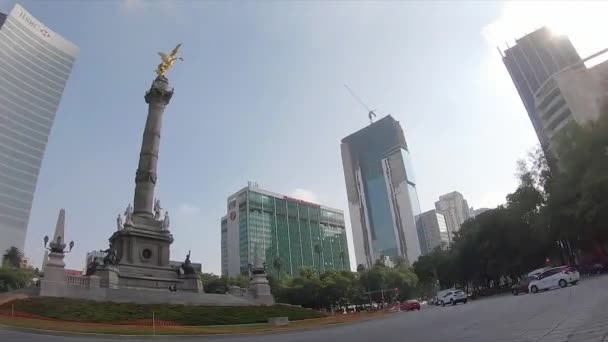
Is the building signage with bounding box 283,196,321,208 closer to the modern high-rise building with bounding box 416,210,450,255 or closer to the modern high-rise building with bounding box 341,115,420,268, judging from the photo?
the modern high-rise building with bounding box 341,115,420,268

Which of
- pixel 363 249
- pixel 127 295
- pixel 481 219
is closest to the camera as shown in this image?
pixel 127 295

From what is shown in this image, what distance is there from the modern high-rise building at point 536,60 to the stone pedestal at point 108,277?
100725 millimetres

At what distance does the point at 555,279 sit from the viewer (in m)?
26.5

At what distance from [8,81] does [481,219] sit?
423ft

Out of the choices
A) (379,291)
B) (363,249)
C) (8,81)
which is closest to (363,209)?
(363,249)

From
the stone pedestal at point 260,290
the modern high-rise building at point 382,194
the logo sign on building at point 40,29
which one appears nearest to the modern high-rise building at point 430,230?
the modern high-rise building at point 382,194

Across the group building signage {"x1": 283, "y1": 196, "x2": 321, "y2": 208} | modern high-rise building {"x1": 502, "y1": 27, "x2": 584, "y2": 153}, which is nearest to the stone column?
modern high-rise building {"x1": 502, "y1": 27, "x2": 584, "y2": 153}

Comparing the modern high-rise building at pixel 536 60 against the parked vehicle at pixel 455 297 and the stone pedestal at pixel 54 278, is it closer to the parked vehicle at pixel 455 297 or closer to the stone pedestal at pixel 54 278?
the parked vehicle at pixel 455 297

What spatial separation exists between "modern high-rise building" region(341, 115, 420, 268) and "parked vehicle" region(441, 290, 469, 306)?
116 meters

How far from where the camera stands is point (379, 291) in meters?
72.2

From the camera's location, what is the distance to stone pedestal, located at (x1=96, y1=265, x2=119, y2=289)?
92.8ft

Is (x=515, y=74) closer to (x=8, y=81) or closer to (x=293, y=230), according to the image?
(x=293, y=230)

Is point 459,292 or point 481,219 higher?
point 481,219

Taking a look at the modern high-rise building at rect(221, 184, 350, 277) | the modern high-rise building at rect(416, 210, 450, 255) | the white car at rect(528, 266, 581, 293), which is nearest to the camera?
the white car at rect(528, 266, 581, 293)
